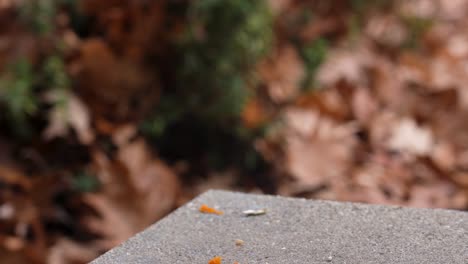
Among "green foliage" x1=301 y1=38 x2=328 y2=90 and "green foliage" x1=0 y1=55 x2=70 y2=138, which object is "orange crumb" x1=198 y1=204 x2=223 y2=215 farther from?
"green foliage" x1=301 y1=38 x2=328 y2=90

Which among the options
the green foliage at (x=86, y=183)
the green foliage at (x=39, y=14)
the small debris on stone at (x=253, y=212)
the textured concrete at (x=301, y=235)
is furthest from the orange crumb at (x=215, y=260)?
the green foliage at (x=39, y=14)

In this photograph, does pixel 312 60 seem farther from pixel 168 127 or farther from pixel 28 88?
pixel 28 88

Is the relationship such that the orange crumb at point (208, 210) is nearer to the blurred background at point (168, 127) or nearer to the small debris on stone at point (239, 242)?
the small debris on stone at point (239, 242)

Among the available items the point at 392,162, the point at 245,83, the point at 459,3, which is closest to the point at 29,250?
the point at 245,83

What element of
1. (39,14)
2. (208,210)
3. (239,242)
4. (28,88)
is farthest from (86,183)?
(239,242)

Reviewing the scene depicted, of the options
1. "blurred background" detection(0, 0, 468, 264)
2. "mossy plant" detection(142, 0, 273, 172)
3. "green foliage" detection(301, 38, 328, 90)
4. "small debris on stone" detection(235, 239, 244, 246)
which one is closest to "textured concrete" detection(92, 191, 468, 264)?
"small debris on stone" detection(235, 239, 244, 246)

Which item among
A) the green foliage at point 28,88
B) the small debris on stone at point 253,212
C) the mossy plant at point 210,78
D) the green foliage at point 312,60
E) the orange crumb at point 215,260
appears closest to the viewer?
the orange crumb at point 215,260
